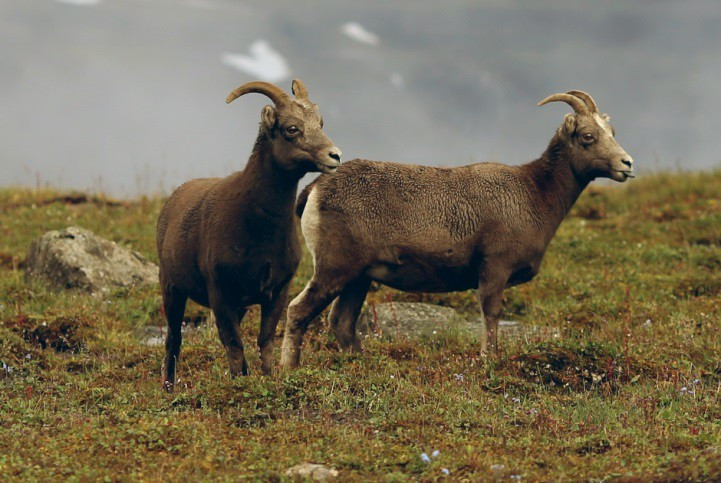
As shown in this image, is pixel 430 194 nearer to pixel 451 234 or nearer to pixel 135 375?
pixel 451 234

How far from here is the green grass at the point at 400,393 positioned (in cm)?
695

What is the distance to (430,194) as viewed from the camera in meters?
10.9

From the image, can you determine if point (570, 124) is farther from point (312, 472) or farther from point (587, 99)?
point (312, 472)

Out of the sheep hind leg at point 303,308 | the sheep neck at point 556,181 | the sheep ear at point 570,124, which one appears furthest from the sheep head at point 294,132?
the sheep ear at point 570,124

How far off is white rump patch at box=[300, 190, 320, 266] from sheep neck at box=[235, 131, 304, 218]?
4.53 ft

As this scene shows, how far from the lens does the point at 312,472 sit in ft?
21.7

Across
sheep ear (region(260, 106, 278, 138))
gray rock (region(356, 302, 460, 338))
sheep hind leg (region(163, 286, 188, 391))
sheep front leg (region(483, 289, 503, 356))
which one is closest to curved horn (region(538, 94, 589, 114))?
sheep front leg (region(483, 289, 503, 356))

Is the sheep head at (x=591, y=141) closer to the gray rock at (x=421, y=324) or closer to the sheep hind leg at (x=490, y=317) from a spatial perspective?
the sheep hind leg at (x=490, y=317)

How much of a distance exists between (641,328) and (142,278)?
7706 millimetres

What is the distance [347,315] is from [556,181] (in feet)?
9.90

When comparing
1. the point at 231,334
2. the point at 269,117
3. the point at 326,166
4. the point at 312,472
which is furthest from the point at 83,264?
the point at 312,472

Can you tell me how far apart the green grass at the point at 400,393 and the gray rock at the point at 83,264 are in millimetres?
412

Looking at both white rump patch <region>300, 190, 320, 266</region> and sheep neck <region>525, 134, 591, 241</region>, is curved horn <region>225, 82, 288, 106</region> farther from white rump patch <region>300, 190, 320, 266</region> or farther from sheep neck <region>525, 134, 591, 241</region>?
sheep neck <region>525, 134, 591, 241</region>

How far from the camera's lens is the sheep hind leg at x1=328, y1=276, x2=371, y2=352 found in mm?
11141
